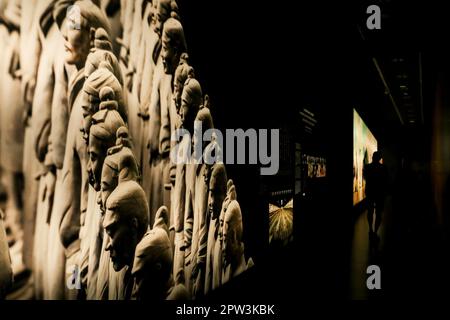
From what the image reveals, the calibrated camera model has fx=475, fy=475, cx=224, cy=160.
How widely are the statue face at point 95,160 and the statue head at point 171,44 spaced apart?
0.82 meters

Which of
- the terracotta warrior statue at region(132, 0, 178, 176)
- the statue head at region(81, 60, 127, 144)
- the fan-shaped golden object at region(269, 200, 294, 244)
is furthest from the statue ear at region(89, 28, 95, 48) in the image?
the fan-shaped golden object at region(269, 200, 294, 244)

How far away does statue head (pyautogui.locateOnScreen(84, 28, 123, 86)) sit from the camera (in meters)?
2.28

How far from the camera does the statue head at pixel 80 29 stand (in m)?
2.21

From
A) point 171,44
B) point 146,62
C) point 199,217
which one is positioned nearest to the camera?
point 146,62

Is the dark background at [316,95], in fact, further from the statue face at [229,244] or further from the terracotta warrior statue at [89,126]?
the terracotta warrior statue at [89,126]

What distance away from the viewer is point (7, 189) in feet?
6.38

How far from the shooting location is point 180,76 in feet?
10.1

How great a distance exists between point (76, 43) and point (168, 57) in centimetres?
79

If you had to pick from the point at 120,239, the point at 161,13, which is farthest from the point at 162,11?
the point at 120,239

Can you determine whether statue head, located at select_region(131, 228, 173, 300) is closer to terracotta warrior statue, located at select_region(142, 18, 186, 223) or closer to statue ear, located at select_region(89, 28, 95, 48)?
terracotta warrior statue, located at select_region(142, 18, 186, 223)

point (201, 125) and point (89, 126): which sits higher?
point (201, 125)

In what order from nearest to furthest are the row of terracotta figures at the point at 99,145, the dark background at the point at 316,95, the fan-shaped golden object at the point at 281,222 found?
the row of terracotta figures at the point at 99,145 < the dark background at the point at 316,95 < the fan-shaped golden object at the point at 281,222

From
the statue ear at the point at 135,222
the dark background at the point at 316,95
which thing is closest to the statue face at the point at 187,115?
the dark background at the point at 316,95

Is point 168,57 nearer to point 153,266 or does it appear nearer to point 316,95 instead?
point 153,266
